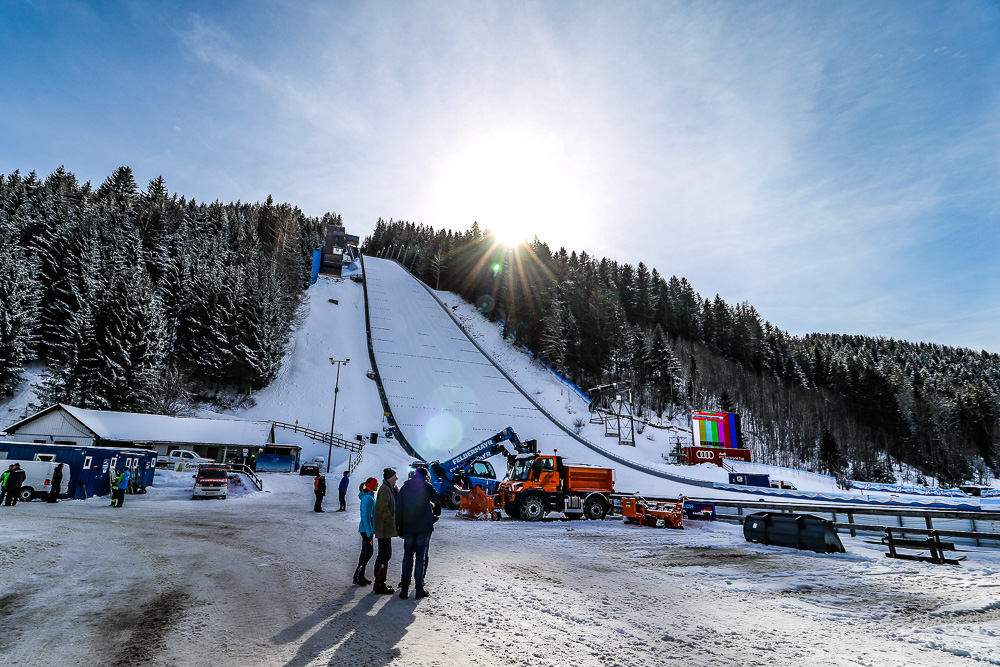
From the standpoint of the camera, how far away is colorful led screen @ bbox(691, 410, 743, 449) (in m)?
52.5

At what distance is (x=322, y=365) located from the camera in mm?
62375

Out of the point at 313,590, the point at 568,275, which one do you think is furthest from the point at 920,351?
the point at 313,590

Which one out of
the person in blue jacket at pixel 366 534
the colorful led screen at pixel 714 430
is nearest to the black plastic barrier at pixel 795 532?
the person in blue jacket at pixel 366 534

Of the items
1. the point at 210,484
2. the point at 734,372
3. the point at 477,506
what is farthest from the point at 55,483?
the point at 734,372

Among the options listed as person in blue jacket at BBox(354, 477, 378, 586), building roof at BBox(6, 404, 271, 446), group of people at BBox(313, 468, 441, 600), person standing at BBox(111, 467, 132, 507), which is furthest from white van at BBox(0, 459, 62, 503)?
group of people at BBox(313, 468, 441, 600)

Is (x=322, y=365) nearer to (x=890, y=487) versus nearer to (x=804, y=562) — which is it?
(x=804, y=562)

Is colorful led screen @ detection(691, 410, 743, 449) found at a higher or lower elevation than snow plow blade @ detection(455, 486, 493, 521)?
higher

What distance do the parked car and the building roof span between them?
1574cm

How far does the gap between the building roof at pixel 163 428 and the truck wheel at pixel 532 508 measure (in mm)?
31254

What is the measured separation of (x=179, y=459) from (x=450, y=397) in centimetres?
2845

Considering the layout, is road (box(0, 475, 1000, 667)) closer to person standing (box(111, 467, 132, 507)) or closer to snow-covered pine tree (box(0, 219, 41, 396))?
person standing (box(111, 467, 132, 507))

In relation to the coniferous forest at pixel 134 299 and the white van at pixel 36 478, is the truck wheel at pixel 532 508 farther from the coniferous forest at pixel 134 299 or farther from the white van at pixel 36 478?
the coniferous forest at pixel 134 299

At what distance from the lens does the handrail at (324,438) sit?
4412 cm

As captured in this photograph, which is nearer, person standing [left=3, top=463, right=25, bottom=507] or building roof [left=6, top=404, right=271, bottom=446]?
person standing [left=3, top=463, right=25, bottom=507]
